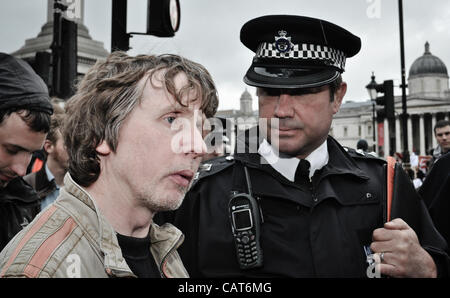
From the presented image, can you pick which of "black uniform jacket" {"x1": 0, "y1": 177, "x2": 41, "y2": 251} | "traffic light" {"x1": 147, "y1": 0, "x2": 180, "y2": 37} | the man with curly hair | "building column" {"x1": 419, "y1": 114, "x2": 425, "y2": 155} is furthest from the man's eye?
"building column" {"x1": 419, "y1": 114, "x2": 425, "y2": 155}

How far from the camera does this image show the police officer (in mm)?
2449

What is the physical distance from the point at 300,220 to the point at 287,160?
1.24 feet

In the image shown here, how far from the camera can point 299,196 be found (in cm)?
261

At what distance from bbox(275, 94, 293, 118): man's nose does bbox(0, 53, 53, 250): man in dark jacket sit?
1616 millimetres

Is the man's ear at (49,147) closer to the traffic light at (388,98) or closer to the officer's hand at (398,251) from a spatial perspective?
the officer's hand at (398,251)

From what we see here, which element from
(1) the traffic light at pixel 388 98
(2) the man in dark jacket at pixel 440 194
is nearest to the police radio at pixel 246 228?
(2) the man in dark jacket at pixel 440 194

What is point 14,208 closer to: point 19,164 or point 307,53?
point 19,164

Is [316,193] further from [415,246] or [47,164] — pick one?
[47,164]

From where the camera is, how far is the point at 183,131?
195 cm

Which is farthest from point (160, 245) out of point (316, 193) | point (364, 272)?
point (364, 272)

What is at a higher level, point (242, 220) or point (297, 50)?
point (297, 50)

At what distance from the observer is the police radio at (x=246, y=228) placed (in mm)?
2412

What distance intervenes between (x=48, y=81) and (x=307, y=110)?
508 cm

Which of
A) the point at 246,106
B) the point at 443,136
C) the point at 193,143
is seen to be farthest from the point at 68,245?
the point at 246,106
